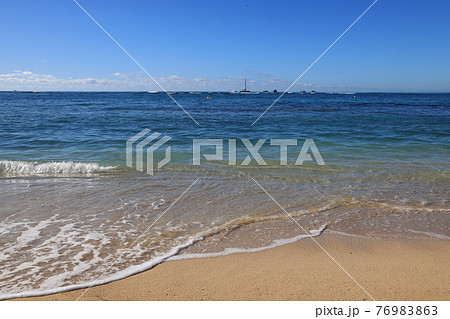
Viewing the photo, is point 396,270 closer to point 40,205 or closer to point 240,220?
point 240,220

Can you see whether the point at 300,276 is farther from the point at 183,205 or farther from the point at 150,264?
the point at 183,205

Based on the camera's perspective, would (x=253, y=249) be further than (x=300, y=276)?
Yes

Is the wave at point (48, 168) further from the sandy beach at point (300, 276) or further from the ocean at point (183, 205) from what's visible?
the sandy beach at point (300, 276)

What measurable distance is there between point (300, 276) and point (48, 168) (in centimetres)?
666

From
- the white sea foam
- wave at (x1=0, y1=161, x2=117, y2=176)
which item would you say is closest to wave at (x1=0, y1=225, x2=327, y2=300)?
the white sea foam

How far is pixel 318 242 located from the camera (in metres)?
3.75

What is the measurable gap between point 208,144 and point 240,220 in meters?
6.80

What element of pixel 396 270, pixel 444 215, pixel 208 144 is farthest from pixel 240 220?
pixel 208 144

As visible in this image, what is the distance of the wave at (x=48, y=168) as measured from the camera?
7066 mm

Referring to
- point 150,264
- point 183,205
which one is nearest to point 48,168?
point 183,205

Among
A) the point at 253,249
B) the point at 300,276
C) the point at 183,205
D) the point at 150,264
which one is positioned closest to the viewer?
the point at 300,276

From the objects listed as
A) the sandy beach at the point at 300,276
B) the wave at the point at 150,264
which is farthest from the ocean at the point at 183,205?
the sandy beach at the point at 300,276

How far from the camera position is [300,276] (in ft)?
9.76

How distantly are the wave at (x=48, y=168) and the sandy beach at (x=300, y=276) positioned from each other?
193 inches
